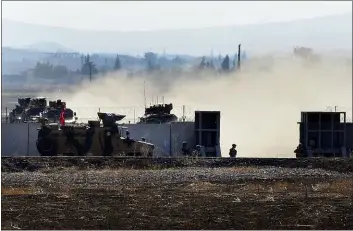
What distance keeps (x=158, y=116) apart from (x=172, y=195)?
1320 cm

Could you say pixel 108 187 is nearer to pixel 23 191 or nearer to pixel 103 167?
pixel 23 191

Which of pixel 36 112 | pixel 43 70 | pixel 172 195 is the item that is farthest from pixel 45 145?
pixel 43 70

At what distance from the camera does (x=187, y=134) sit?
24.3 metres

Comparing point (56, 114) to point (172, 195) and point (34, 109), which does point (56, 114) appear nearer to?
point (34, 109)

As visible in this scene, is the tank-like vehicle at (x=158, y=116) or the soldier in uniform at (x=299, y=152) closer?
the soldier in uniform at (x=299, y=152)

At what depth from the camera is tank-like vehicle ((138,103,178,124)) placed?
2599cm

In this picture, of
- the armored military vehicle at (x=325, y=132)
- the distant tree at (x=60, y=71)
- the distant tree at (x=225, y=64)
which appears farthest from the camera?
the distant tree at (x=60, y=71)

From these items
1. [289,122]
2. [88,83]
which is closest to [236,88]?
[289,122]

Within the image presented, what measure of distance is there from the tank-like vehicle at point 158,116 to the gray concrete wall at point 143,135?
1.20m

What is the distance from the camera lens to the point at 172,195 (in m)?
13.1

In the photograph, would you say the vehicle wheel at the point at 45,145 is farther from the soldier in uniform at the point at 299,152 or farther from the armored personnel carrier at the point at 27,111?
the soldier in uniform at the point at 299,152

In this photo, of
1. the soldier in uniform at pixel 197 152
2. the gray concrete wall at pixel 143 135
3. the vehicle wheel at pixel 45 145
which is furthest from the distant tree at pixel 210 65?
the vehicle wheel at pixel 45 145

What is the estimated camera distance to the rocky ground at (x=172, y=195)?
11.0 meters

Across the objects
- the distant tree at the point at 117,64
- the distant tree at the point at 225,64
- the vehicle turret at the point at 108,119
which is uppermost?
the distant tree at the point at 117,64
